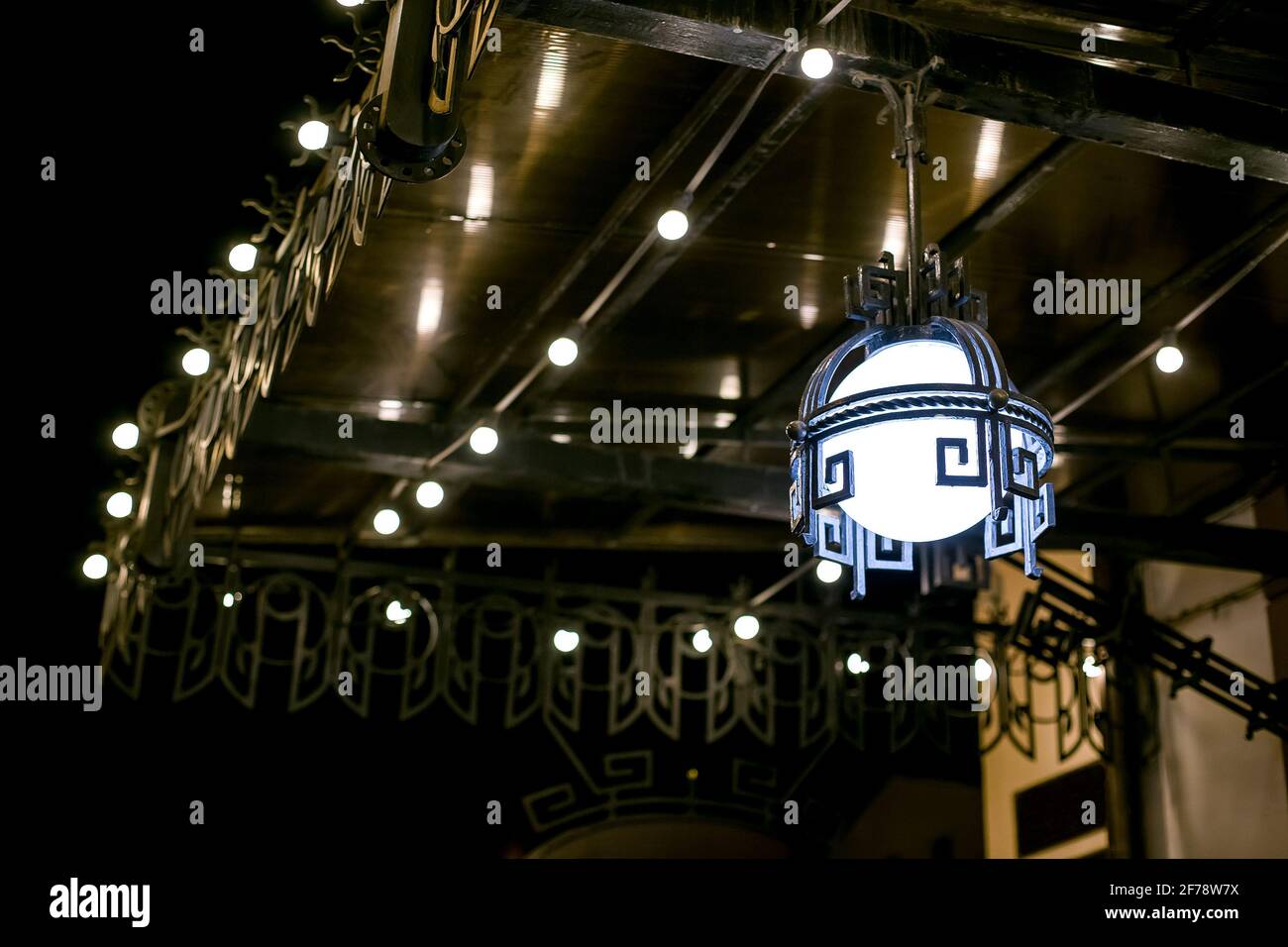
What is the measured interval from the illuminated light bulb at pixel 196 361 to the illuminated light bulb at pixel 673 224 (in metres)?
2.94

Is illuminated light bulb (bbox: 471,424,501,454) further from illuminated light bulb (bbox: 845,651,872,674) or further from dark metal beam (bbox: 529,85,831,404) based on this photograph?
illuminated light bulb (bbox: 845,651,872,674)

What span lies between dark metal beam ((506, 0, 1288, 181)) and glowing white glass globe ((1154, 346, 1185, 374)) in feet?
Answer: 6.75

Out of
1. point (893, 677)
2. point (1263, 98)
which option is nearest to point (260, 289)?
point (1263, 98)

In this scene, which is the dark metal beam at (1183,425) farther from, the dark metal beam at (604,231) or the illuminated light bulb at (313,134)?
the illuminated light bulb at (313,134)

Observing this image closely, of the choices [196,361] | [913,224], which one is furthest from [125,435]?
[913,224]

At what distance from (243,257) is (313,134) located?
135 centimetres

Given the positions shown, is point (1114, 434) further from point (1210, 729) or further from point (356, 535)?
point (356, 535)

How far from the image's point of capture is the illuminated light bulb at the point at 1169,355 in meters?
7.29

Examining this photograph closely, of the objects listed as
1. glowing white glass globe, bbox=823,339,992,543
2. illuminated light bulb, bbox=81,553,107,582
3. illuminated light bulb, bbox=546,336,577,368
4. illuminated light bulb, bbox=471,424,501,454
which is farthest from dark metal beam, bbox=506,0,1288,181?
illuminated light bulb, bbox=81,553,107,582

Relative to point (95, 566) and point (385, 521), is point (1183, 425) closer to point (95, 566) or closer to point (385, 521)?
point (385, 521)

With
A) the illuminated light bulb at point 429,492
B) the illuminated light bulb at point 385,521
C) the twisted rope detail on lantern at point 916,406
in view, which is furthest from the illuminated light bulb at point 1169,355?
the illuminated light bulb at point 385,521

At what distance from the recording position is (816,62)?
15.2 feet
